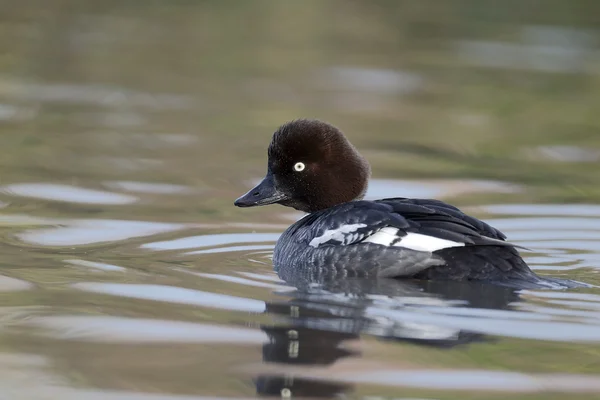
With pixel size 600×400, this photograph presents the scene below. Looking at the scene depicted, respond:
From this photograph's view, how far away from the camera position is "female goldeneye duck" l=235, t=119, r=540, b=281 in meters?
6.62

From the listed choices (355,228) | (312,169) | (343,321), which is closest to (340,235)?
(355,228)

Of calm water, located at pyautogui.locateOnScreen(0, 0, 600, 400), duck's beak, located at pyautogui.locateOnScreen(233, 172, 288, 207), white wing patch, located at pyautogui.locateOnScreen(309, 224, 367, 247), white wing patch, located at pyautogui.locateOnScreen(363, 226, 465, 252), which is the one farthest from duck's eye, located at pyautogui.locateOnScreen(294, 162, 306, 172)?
white wing patch, located at pyautogui.locateOnScreen(363, 226, 465, 252)

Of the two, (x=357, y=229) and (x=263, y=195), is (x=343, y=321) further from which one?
(x=263, y=195)

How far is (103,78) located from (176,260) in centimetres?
816

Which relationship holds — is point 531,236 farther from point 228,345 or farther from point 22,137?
point 22,137

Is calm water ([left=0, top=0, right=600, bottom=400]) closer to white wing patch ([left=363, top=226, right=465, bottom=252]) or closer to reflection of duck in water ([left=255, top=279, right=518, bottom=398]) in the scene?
reflection of duck in water ([left=255, top=279, right=518, bottom=398])

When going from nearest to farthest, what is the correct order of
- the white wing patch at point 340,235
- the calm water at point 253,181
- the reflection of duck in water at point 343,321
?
the reflection of duck in water at point 343,321 → the calm water at point 253,181 → the white wing patch at point 340,235

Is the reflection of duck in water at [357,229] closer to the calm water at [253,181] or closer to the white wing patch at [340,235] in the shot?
the white wing patch at [340,235]

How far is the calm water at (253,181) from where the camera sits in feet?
17.2

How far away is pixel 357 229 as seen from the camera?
6957mm

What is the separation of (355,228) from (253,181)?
344 cm

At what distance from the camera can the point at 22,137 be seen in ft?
38.0

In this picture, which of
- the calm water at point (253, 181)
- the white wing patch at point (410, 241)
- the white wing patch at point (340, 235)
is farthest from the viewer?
the white wing patch at point (340, 235)

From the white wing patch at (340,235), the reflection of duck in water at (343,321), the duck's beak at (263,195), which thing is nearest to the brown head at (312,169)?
the duck's beak at (263,195)
